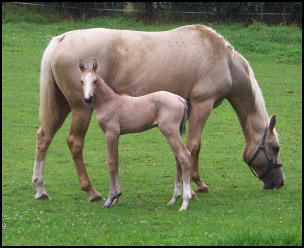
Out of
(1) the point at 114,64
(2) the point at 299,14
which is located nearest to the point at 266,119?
(1) the point at 114,64

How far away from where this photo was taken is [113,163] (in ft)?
26.2

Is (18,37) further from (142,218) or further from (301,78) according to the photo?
(142,218)

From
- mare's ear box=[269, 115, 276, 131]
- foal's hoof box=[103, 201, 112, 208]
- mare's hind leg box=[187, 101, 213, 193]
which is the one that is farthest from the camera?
mare's ear box=[269, 115, 276, 131]

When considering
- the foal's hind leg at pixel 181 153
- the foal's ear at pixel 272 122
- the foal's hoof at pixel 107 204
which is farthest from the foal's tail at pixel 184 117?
the foal's ear at pixel 272 122

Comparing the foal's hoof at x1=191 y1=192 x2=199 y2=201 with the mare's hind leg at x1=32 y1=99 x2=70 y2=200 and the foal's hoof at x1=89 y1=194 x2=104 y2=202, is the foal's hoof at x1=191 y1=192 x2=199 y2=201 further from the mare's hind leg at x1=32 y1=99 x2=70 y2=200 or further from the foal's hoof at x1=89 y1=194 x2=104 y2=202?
the mare's hind leg at x1=32 y1=99 x2=70 y2=200

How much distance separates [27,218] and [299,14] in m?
20.4

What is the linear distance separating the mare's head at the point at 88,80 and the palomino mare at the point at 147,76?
2.07 ft

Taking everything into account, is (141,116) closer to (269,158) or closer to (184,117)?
(184,117)

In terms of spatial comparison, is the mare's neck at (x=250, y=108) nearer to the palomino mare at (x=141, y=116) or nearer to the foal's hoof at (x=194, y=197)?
the foal's hoof at (x=194, y=197)

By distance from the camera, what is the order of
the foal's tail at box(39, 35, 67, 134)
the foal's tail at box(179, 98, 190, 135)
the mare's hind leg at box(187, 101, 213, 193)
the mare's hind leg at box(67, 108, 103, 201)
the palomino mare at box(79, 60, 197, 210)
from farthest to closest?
1. the mare's hind leg at box(187, 101, 213, 193)
2. the foal's tail at box(39, 35, 67, 134)
3. the mare's hind leg at box(67, 108, 103, 201)
4. the foal's tail at box(179, 98, 190, 135)
5. the palomino mare at box(79, 60, 197, 210)

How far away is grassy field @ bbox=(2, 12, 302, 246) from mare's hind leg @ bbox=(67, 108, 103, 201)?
0.18 meters

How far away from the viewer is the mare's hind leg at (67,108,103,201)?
8.56m

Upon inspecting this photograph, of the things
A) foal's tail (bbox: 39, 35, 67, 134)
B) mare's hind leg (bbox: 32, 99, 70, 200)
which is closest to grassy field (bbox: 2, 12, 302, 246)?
mare's hind leg (bbox: 32, 99, 70, 200)

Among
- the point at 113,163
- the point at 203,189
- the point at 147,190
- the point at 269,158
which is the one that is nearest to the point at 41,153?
the point at 113,163
